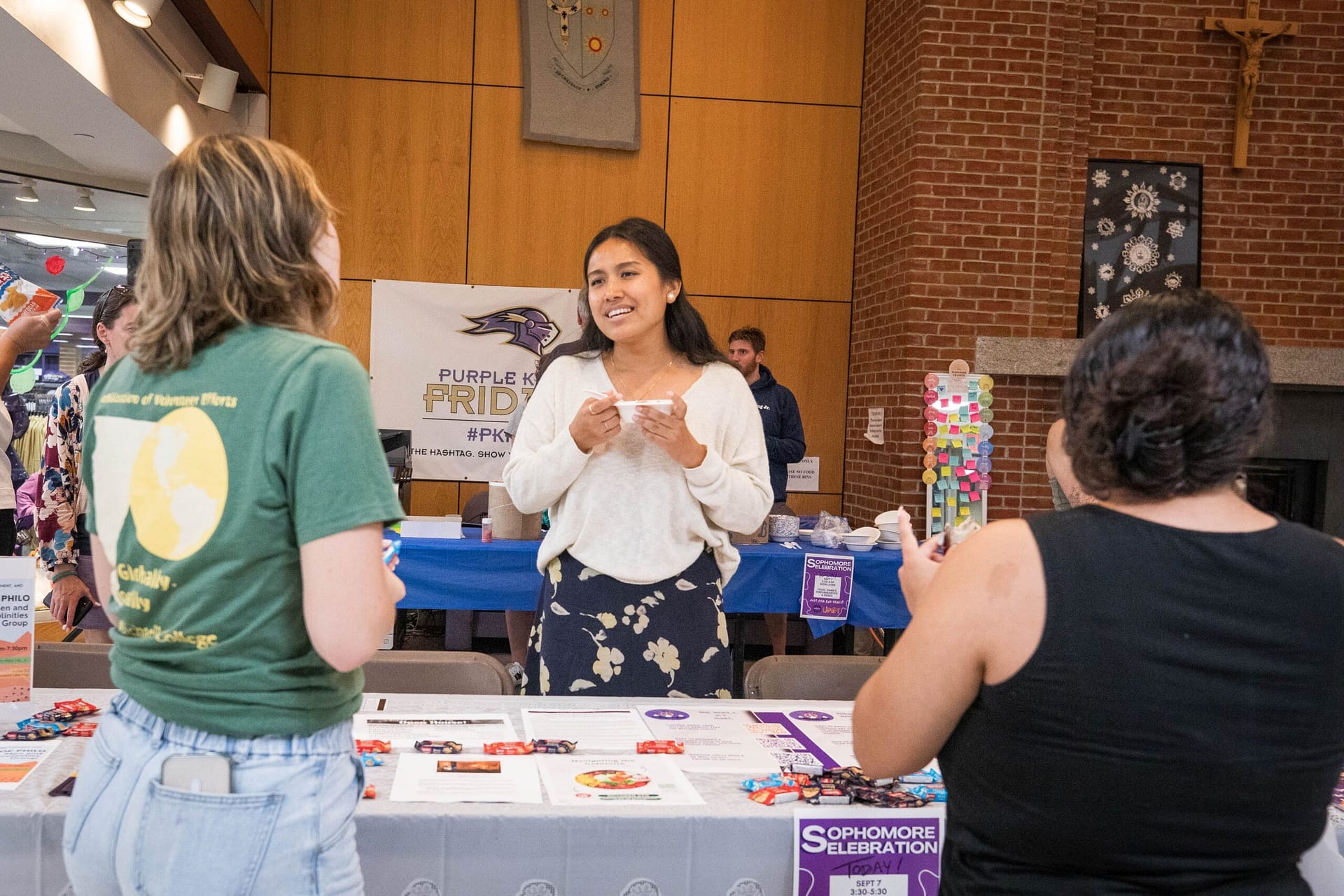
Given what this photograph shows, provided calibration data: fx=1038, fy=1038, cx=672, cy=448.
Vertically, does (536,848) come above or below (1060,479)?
below

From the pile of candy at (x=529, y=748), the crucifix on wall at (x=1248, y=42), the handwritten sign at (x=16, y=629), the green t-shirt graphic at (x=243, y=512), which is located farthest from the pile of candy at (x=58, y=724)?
the crucifix on wall at (x=1248, y=42)

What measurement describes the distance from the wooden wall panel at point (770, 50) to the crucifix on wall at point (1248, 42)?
2.02m

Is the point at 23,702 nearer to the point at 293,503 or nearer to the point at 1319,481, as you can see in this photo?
the point at 293,503

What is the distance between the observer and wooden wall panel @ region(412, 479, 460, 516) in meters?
6.24

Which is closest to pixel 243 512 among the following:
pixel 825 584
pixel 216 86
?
pixel 825 584

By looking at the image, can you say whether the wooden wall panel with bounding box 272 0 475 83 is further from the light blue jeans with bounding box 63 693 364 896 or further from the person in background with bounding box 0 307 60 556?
the light blue jeans with bounding box 63 693 364 896

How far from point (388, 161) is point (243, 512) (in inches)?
226

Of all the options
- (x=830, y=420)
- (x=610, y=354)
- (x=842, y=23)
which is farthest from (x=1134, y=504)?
(x=842, y=23)

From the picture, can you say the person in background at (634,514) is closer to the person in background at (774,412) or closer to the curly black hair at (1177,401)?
the curly black hair at (1177,401)

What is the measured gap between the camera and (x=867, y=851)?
138 centimetres

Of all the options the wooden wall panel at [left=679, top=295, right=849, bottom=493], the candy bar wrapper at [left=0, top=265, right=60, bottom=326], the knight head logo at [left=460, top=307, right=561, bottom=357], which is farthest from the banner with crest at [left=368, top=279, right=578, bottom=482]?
the candy bar wrapper at [left=0, top=265, right=60, bottom=326]

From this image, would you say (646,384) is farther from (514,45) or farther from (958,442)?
(514,45)

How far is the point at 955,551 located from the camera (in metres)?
0.95

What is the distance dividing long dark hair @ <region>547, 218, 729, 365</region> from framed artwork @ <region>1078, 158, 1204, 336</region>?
4.14 meters
